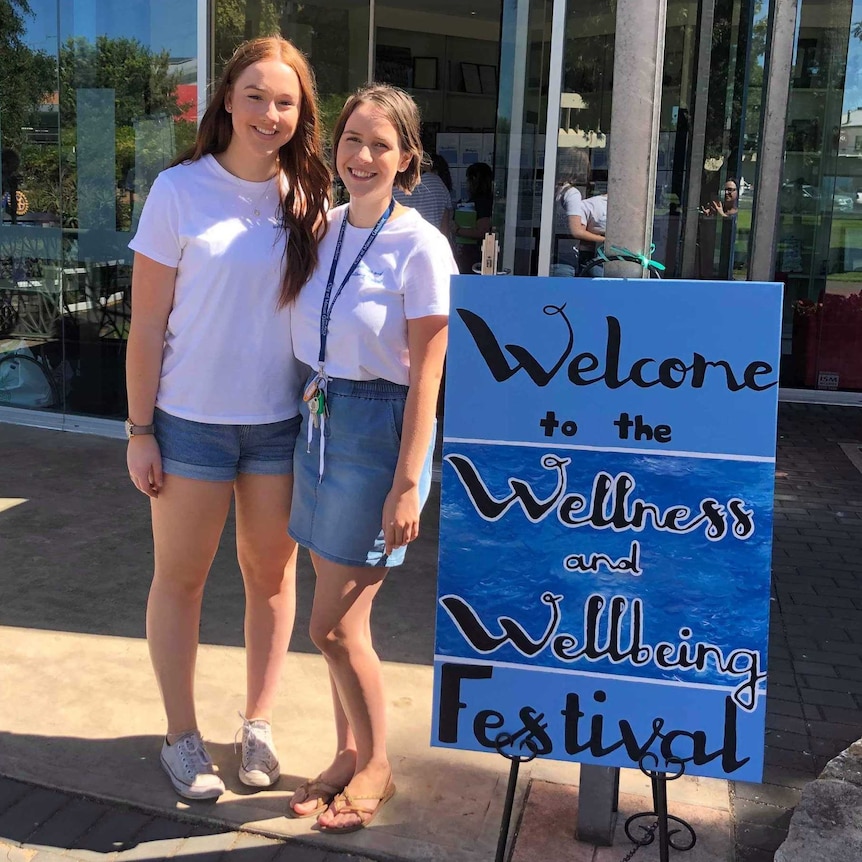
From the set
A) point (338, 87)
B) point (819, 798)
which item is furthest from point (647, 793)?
point (338, 87)

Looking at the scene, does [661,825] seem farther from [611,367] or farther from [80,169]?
[80,169]

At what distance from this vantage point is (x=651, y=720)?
2404mm

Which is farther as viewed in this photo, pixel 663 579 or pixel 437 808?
pixel 437 808

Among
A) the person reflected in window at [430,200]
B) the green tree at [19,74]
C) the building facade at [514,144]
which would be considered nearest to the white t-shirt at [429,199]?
the person reflected in window at [430,200]

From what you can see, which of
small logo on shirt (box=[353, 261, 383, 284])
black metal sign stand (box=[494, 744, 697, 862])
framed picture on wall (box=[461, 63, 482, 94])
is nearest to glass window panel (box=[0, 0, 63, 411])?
small logo on shirt (box=[353, 261, 383, 284])

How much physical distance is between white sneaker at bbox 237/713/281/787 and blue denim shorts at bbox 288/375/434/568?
75 centimetres

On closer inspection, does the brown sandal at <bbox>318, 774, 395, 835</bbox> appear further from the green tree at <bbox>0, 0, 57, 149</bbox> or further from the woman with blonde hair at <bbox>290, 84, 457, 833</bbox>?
the green tree at <bbox>0, 0, 57, 149</bbox>

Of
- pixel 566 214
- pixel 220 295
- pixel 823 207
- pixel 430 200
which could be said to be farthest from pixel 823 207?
pixel 220 295

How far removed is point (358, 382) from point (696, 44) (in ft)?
19.8

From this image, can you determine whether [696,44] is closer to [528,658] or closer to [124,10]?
[124,10]

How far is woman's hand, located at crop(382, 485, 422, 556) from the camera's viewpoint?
2.48m

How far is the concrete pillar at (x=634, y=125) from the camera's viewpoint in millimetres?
2412

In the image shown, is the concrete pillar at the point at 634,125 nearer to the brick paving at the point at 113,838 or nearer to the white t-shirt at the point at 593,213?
the brick paving at the point at 113,838

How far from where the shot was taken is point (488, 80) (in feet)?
40.2
